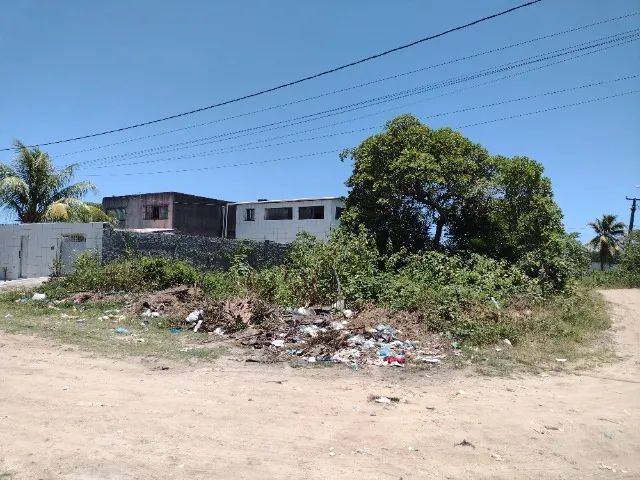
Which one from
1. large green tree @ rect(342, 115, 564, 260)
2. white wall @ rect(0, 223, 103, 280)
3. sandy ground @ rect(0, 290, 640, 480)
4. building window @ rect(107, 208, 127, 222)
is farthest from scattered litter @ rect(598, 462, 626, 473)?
building window @ rect(107, 208, 127, 222)

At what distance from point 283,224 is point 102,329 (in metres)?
25.1

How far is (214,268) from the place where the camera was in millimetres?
19266

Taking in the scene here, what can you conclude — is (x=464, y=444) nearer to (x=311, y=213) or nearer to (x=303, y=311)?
(x=303, y=311)

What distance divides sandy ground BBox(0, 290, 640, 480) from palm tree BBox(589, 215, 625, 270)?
4408cm

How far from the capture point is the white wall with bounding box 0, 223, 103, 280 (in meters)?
17.2

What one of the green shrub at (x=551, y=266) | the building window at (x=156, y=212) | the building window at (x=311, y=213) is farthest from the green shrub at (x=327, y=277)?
the building window at (x=156, y=212)

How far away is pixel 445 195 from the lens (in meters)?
18.7

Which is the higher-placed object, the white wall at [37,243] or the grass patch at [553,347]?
the white wall at [37,243]

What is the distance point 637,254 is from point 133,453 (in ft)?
106

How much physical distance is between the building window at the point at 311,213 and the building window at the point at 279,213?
3.07ft

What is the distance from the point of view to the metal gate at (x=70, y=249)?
17.6m

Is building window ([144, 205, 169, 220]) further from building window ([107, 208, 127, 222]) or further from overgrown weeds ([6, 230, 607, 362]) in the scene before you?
overgrown weeds ([6, 230, 607, 362])

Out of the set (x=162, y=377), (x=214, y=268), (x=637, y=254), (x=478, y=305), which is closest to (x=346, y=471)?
(x=162, y=377)

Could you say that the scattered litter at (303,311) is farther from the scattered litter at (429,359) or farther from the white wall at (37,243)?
the white wall at (37,243)
